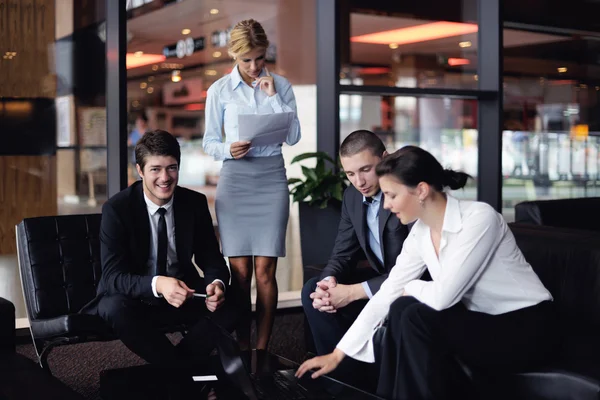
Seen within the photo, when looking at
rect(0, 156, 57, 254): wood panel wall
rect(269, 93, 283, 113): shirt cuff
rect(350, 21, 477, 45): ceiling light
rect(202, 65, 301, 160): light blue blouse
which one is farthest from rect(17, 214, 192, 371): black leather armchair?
rect(350, 21, 477, 45): ceiling light

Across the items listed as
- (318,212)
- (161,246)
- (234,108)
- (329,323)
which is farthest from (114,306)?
(318,212)

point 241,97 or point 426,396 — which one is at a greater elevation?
point 241,97

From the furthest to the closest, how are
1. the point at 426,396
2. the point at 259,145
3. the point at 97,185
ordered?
the point at 97,185
the point at 259,145
the point at 426,396

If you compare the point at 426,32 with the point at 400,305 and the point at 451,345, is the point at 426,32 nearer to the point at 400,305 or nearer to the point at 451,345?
the point at 400,305

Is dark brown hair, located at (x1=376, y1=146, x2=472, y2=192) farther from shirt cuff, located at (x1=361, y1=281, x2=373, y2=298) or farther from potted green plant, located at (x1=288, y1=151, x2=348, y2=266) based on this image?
potted green plant, located at (x1=288, y1=151, x2=348, y2=266)

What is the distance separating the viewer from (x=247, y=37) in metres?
4.04

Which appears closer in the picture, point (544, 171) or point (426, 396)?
point (426, 396)

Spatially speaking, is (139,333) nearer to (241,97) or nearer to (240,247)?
A: (240,247)

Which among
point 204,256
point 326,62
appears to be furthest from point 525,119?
point 204,256

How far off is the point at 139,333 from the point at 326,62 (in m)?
2.99

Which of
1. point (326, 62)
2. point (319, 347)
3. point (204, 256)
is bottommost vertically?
point (319, 347)

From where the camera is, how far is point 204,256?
3.85 meters

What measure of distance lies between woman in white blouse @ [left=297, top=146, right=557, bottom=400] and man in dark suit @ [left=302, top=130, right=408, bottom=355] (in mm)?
478

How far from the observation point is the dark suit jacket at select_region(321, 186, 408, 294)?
141 inches
